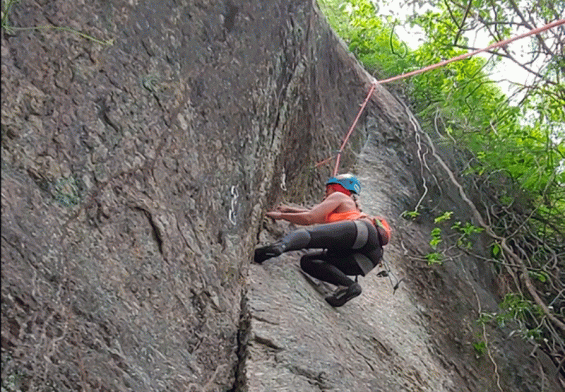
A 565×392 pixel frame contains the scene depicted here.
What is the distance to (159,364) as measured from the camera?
2.65 metres

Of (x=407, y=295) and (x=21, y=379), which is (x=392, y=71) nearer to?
(x=407, y=295)

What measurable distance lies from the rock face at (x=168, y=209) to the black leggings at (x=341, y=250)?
0.13 meters

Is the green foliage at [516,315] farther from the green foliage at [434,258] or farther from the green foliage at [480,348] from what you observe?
the green foliage at [434,258]

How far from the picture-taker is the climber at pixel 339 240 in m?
4.18

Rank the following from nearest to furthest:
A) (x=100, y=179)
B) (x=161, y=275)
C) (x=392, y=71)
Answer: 1. (x=100, y=179)
2. (x=161, y=275)
3. (x=392, y=71)

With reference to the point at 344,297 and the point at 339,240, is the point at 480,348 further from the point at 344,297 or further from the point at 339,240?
the point at 339,240

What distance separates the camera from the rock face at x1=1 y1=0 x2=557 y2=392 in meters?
2.26

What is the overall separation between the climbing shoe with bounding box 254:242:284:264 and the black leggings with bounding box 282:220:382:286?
0.26 metres

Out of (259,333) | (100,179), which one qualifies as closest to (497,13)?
(259,333)

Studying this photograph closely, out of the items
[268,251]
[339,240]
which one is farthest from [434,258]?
[268,251]

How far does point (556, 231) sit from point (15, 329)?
6355 mm

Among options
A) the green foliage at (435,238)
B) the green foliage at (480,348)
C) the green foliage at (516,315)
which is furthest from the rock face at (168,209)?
the green foliage at (435,238)

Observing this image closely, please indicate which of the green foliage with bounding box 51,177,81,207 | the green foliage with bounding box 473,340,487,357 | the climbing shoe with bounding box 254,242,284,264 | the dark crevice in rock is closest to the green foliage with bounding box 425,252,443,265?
the green foliage with bounding box 473,340,487,357

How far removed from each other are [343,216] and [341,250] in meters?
0.24
